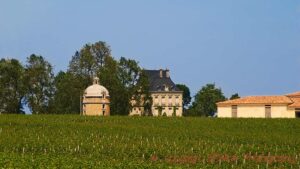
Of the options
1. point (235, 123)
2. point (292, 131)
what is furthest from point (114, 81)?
point (292, 131)

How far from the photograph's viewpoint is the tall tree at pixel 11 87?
105 m

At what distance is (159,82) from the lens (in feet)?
575

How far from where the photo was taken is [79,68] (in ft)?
368

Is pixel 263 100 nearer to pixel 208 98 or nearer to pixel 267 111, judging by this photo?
pixel 267 111

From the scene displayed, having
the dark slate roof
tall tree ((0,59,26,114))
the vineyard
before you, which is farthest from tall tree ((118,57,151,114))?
the dark slate roof

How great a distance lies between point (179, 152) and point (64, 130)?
18.3 meters

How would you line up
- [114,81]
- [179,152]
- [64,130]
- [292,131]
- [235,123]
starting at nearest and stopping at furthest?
[179,152], [64,130], [292,131], [235,123], [114,81]

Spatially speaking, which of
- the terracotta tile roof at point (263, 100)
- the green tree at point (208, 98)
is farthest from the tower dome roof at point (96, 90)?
the green tree at point (208, 98)

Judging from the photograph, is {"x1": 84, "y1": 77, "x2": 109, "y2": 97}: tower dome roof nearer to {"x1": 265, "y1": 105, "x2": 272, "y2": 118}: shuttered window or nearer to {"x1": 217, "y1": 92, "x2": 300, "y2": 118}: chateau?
{"x1": 217, "y1": 92, "x2": 300, "y2": 118}: chateau

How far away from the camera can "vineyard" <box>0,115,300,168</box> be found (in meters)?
31.2

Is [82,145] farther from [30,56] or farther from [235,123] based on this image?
[30,56]

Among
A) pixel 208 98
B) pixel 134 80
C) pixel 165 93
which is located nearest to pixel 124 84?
pixel 134 80

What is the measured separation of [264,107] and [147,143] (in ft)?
149

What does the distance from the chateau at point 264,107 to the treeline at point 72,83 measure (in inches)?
1003
